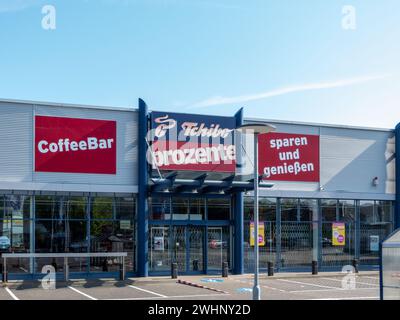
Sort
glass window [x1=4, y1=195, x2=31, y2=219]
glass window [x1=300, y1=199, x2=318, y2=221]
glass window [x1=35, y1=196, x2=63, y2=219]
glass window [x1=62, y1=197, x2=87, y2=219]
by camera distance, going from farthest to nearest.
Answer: glass window [x1=300, y1=199, x2=318, y2=221]
glass window [x1=62, y1=197, x2=87, y2=219]
glass window [x1=35, y1=196, x2=63, y2=219]
glass window [x1=4, y1=195, x2=31, y2=219]

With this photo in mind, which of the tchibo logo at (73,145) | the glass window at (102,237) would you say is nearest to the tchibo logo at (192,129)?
the tchibo logo at (73,145)

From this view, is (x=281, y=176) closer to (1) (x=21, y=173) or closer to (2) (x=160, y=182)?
(2) (x=160, y=182)

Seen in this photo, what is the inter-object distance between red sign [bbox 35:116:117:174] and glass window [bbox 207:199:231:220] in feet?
16.1

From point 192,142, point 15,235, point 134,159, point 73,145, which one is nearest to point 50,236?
point 15,235

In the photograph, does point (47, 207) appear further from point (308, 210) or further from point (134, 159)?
point (308, 210)

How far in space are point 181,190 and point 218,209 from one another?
7.78ft

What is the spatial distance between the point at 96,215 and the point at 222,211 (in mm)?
6003

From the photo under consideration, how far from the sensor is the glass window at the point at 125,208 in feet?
80.9

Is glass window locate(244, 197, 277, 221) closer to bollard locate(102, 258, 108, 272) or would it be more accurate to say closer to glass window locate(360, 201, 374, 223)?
glass window locate(360, 201, 374, 223)

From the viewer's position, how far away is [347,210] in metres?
29.2

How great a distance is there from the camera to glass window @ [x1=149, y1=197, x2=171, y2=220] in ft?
83.0

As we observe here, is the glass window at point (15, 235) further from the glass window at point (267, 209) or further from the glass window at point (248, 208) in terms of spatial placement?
the glass window at point (267, 209)

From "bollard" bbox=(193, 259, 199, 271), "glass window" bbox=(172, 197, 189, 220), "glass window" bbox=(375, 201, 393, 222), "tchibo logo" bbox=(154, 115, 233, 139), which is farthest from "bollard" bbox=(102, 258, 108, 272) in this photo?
"glass window" bbox=(375, 201, 393, 222)

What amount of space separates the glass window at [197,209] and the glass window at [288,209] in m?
4.10
